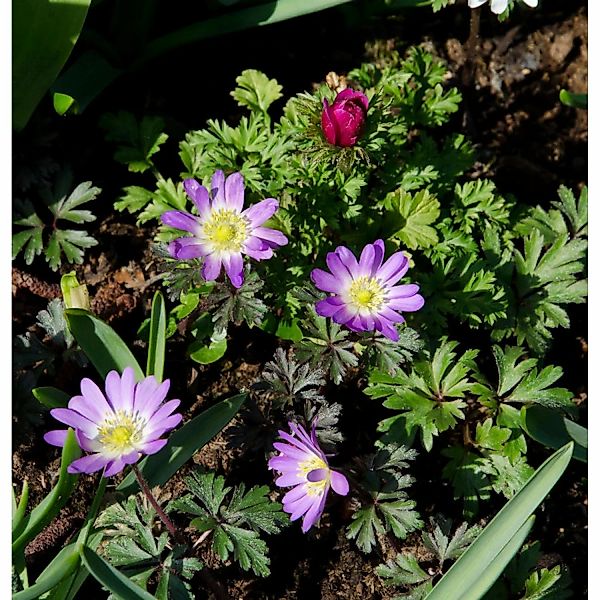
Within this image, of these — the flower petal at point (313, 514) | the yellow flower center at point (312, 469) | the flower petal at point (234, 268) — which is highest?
the flower petal at point (234, 268)

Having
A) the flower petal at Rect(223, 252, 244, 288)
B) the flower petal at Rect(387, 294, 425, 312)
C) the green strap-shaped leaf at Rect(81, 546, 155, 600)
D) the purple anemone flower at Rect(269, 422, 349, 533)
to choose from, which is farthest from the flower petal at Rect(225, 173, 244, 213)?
the green strap-shaped leaf at Rect(81, 546, 155, 600)

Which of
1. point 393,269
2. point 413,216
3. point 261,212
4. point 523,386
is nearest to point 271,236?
point 261,212

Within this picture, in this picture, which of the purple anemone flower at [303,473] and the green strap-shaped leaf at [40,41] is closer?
the purple anemone flower at [303,473]

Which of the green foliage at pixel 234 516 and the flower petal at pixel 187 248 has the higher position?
the flower petal at pixel 187 248

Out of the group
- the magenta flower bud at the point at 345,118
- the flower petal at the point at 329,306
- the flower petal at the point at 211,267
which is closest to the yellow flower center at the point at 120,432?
the flower petal at the point at 211,267

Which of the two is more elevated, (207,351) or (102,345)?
(102,345)

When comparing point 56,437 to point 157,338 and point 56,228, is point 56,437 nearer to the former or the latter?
point 157,338

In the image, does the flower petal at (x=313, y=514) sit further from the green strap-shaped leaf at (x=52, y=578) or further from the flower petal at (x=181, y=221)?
the flower petal at (x=181, y=221)

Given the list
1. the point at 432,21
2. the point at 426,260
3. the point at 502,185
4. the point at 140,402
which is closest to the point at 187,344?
the point at 140,402
